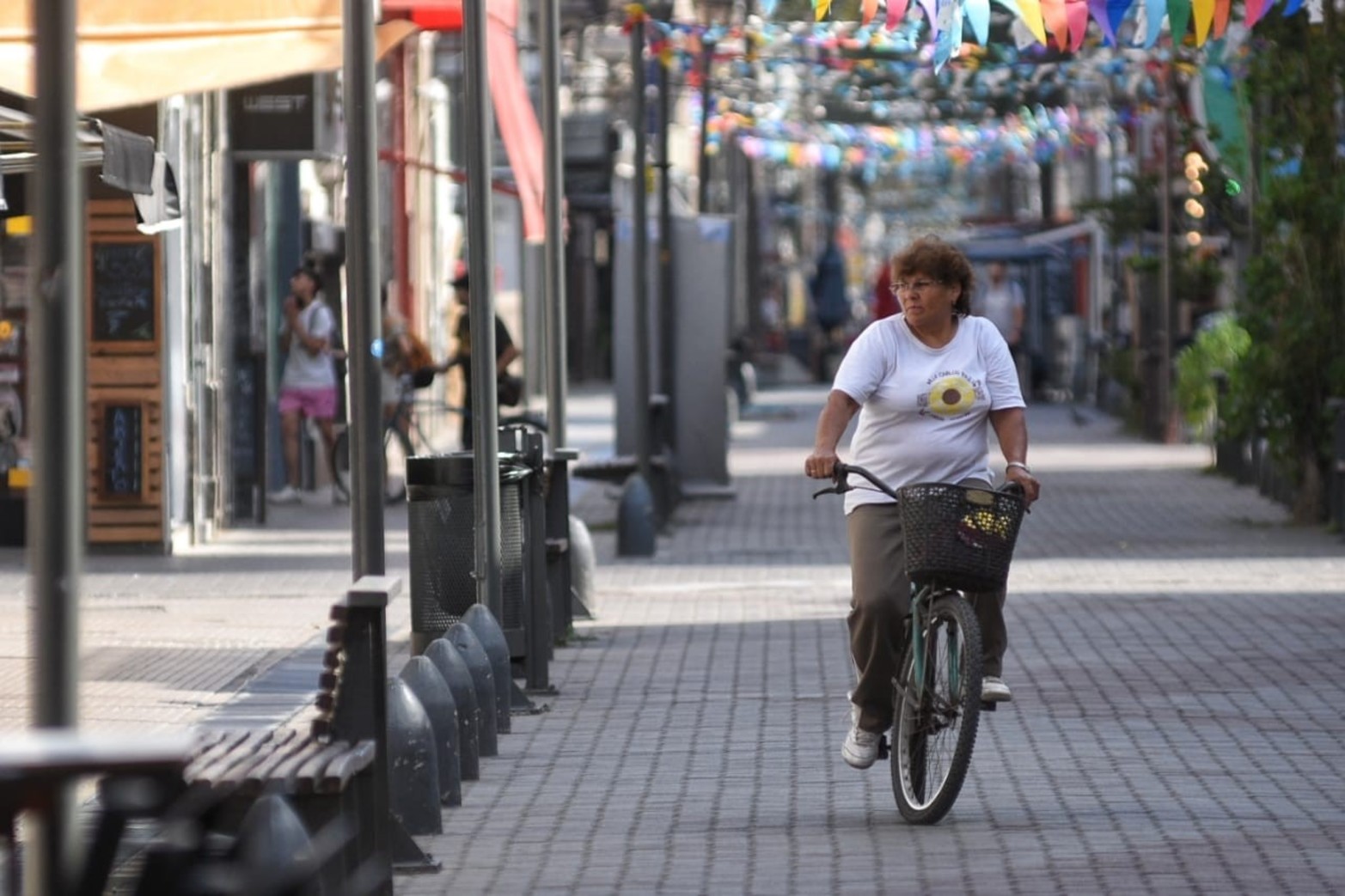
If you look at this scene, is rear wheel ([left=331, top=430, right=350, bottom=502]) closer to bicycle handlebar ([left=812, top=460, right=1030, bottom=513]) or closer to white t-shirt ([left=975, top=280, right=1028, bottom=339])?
bicycle handlebar ([left=812, top=460, right=1030, bottom=513])

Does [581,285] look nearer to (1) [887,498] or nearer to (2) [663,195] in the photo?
(2) [663,195]

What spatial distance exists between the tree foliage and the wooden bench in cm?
1324

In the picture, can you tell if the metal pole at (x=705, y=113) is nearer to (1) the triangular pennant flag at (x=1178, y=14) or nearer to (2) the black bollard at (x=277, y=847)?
(1) the triangular pennant flag at (x=1178, y=14)

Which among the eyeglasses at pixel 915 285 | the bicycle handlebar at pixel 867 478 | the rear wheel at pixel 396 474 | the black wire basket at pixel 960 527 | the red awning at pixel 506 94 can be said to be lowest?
the rear wheel at pixel 396 474

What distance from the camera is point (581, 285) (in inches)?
2212

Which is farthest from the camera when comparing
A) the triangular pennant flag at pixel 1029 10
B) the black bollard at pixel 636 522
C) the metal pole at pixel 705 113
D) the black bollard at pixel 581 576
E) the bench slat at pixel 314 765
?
the metal pole at pixel 705 113

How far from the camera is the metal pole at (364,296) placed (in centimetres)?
793

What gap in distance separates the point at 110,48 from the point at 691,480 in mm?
10844

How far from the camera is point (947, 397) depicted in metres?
8.43

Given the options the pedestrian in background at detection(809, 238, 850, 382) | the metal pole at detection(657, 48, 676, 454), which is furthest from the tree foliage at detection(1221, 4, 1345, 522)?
the pedestrian in background at detection(809, 238, 850, 382)

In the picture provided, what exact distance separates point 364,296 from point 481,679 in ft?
5.62

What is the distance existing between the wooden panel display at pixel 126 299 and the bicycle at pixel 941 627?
1085 centimetres

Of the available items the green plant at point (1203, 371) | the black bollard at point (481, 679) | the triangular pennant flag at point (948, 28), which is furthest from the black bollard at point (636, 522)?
the green plant at point (1203, 371)

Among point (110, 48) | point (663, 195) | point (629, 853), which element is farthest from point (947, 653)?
point (663, 195)
